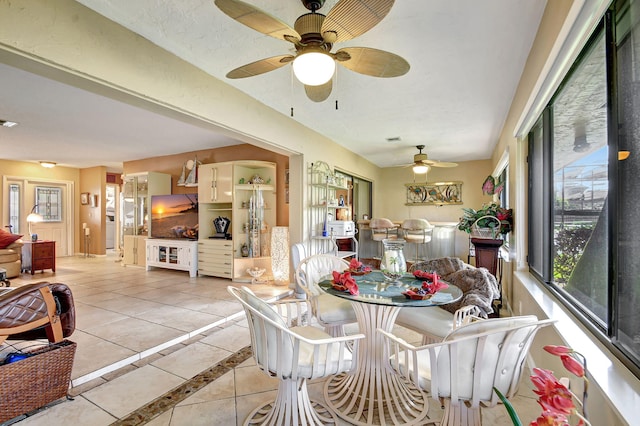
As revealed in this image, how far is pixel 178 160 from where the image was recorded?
6742 mm

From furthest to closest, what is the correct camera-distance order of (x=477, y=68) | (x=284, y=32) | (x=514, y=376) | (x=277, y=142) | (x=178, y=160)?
(x=178, y=160) → (x=277, y=142) → (x=477, y=68) → (x=284, y=32) → (x=514, y=376)

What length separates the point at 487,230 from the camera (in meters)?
3.41

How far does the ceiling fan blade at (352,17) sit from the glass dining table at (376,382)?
154 cm

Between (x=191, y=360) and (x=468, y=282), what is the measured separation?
2.45m

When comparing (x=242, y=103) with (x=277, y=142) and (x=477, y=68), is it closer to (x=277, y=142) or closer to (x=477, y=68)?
(x=277, y=142)

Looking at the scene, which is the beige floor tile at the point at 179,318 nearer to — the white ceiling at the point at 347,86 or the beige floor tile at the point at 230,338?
the beige floor tile at the point at 230,338

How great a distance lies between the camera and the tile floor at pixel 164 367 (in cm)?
189

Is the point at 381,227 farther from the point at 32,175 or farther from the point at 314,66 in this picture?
the point at 32,175

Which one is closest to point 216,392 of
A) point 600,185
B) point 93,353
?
point 93,353

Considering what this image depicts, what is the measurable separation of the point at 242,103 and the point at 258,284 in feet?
10.1

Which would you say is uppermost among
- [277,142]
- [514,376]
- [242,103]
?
[242,103]

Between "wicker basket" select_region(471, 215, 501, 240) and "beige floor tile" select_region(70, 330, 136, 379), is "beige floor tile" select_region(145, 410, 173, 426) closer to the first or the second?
"beige floor tile" select_region(70, 330, 136, 379)

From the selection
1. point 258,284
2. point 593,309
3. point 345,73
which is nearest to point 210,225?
point 258,284

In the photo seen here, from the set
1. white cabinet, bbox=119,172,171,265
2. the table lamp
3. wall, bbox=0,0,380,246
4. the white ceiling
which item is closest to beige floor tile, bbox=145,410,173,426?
wall, bbox=0,0,380,246
